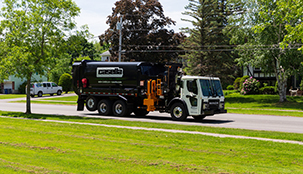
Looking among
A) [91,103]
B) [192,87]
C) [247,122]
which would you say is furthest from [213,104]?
[91,103]

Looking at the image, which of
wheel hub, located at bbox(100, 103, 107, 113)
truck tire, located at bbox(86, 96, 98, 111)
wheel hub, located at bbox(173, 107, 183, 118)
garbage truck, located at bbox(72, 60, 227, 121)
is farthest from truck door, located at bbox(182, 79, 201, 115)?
truck tire, located at bbox(86, 96, 98, 111)

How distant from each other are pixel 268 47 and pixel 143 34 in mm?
13683

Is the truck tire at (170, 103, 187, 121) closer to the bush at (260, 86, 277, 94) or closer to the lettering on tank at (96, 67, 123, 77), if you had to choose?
the lettering on tank at (96, 67, 123, 77)

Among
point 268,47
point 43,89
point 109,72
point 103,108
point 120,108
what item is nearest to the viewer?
point 120,108

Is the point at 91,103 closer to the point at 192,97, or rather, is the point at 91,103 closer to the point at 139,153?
the point at 192,97

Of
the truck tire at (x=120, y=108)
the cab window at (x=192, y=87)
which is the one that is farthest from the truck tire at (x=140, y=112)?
the cab window at (x=192, y=87)

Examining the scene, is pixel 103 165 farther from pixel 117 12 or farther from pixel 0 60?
pixel 117 12

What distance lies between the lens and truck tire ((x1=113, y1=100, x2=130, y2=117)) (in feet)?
71.5

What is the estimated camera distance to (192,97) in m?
18.8

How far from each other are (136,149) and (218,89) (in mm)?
10493

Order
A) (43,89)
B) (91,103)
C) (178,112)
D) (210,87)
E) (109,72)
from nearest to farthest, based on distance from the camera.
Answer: (210,87)
(178,112)
(109,72)
(91,103)
(43,89)

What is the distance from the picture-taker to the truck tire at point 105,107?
22422mm

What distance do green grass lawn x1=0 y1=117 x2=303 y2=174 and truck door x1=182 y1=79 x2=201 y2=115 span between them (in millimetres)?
5678

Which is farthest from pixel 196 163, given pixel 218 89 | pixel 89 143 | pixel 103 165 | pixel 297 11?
pixel 218 89
